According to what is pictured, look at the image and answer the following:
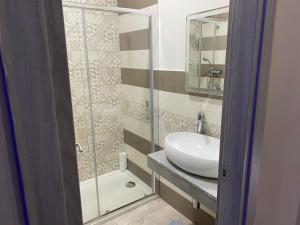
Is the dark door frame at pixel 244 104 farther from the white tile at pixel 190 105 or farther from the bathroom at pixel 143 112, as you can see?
the white tile at pixel 190 105

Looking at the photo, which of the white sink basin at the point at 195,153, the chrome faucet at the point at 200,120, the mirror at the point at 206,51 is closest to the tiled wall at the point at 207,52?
the mirror at the point at 206,51

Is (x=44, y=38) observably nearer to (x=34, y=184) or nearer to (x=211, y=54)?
(x=34, y=184)

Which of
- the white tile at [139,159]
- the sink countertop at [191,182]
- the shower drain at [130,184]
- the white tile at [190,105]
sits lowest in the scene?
the shower drain at [130,184]

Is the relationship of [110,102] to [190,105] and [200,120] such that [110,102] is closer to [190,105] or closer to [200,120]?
[190,105]

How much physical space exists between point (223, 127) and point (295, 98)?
0.77ft

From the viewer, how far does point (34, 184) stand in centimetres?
36

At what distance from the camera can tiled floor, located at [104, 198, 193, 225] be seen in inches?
82.4

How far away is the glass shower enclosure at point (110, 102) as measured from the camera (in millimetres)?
2326

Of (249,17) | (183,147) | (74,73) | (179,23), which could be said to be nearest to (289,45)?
(249,17)

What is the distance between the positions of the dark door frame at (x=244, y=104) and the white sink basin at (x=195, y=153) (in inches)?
19.6

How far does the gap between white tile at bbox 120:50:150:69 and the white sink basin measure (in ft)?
3.08

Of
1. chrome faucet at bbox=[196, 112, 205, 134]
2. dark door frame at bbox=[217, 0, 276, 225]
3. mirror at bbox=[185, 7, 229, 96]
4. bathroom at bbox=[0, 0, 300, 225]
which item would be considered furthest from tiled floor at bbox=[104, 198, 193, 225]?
dark door frame at bbox=[217, 0, 276, 225]

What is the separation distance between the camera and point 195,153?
164cm

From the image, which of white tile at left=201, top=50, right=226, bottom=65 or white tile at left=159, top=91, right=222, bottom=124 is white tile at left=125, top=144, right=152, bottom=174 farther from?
white tile at left=201, top=50, right=226, bottom=65
